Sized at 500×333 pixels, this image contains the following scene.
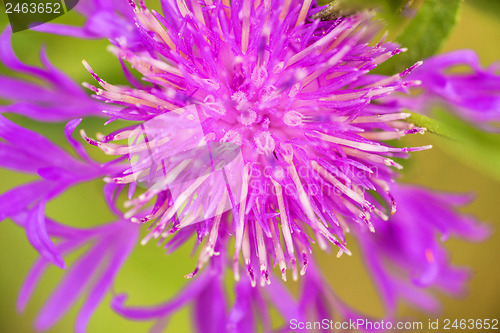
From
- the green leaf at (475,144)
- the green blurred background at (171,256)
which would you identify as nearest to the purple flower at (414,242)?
the green blurred background at (171,256)

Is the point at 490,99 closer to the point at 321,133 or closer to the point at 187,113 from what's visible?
the point at 321,133

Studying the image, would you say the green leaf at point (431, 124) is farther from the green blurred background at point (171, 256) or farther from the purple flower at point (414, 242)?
the purple flower at point (414, 242)

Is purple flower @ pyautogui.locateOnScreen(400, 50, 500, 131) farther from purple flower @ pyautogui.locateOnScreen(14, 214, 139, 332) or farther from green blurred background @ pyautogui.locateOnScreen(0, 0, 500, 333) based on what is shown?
purple flower @ pyautogui.locateOnScreen(14, 214, 139, 332)

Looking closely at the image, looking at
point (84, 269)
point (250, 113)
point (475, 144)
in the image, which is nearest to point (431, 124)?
point (475, 144)

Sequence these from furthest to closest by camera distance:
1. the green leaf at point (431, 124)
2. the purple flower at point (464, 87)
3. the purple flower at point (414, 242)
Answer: the purple flower at point (414, 242), the purple flower at point (464, 87), the green leaf at point (431, 124)

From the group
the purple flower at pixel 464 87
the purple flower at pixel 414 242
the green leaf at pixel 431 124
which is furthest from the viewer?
the purple flower at pixel 414 242

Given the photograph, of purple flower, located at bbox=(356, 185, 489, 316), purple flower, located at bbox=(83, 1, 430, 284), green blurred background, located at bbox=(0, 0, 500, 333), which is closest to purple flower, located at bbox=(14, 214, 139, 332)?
green blurred background, located at bbox=(0, 0, 500, 333)
